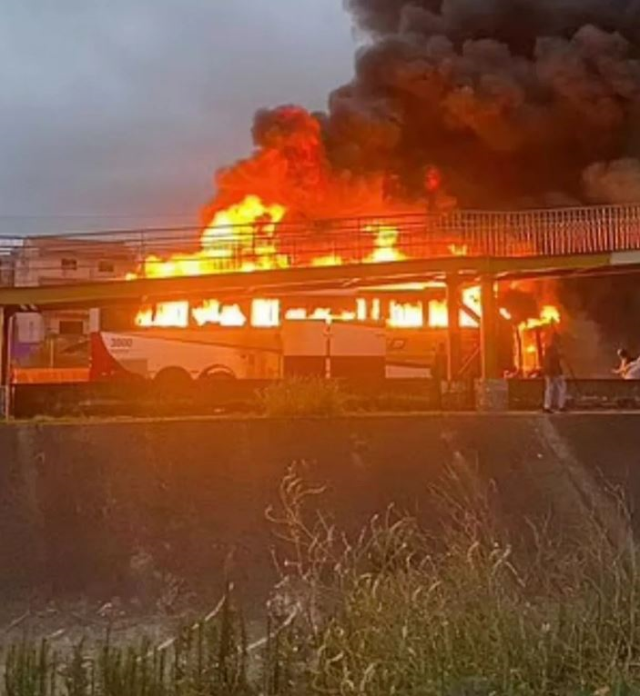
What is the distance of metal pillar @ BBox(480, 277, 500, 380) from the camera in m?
23.7

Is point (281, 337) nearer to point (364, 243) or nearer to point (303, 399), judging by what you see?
point (364, 243)

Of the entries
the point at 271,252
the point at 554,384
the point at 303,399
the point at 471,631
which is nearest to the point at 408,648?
the point at 471,631

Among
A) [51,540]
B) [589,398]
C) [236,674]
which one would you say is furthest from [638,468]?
[236,674]

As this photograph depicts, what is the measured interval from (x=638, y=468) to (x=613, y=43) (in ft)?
98.5

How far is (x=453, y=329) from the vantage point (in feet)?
79.3

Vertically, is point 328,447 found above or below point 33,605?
above

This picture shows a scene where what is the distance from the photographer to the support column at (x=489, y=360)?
22.2 metres

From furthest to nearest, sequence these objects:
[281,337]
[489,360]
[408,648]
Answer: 1. [281,337]
2. [489,360]
3. [408,648]

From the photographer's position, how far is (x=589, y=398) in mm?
21375

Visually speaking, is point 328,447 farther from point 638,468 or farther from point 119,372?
point 119,372

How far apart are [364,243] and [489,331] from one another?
6.98 meters

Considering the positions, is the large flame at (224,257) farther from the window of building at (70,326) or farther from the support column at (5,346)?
the window of building at (70,326)

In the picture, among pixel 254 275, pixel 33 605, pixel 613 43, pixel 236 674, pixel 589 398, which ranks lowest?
pixel 33 605

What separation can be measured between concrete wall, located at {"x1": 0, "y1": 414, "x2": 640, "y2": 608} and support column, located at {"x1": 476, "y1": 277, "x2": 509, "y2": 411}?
5022 millimetres
